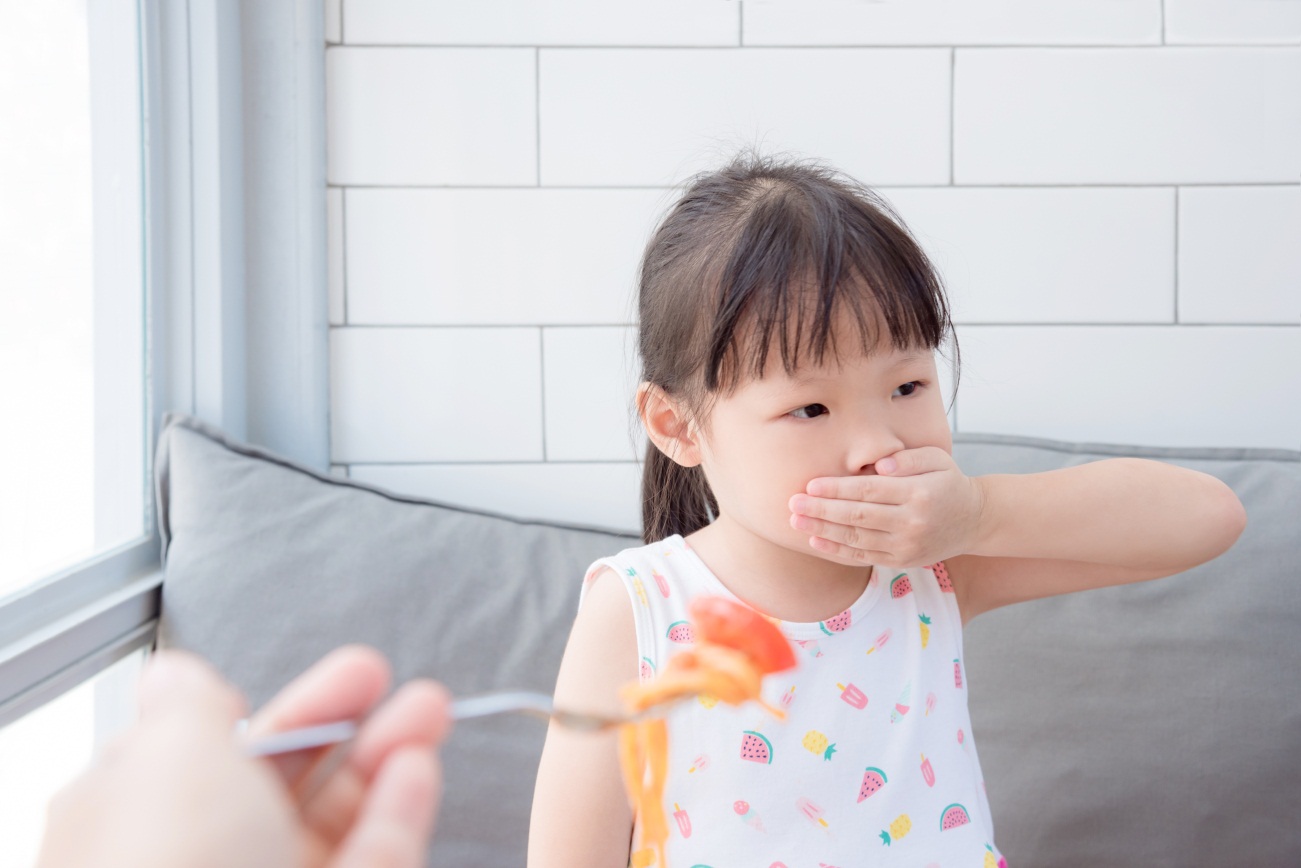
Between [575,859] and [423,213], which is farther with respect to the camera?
[423,213]

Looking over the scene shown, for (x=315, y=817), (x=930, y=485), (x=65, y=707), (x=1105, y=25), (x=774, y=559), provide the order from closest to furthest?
1. (x=315, y=817)
2. (x=930, y=485)
3. (x=774, y=559)
4. (x=65, y=707)
5. (x=1105, y=25)

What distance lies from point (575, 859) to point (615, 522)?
614mm

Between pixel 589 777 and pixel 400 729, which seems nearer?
pixel 400 729

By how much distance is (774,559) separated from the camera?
0.70 m

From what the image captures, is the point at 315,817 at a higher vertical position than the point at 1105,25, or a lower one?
lower

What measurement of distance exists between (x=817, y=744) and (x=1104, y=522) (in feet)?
0.97

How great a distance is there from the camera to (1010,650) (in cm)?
95

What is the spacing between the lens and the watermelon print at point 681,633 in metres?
0.68

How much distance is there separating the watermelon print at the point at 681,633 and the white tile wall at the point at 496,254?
0.57 meters

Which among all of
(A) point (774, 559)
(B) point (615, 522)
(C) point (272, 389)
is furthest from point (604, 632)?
(C) point (272, 389)

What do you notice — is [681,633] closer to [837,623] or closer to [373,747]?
[837,623]

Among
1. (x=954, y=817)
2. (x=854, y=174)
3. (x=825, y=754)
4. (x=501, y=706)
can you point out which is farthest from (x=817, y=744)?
(x=854, y=174)

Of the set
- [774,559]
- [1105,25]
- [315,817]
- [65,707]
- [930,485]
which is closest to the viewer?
[315,817]

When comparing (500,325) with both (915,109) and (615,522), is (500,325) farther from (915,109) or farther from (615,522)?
(915,109)
